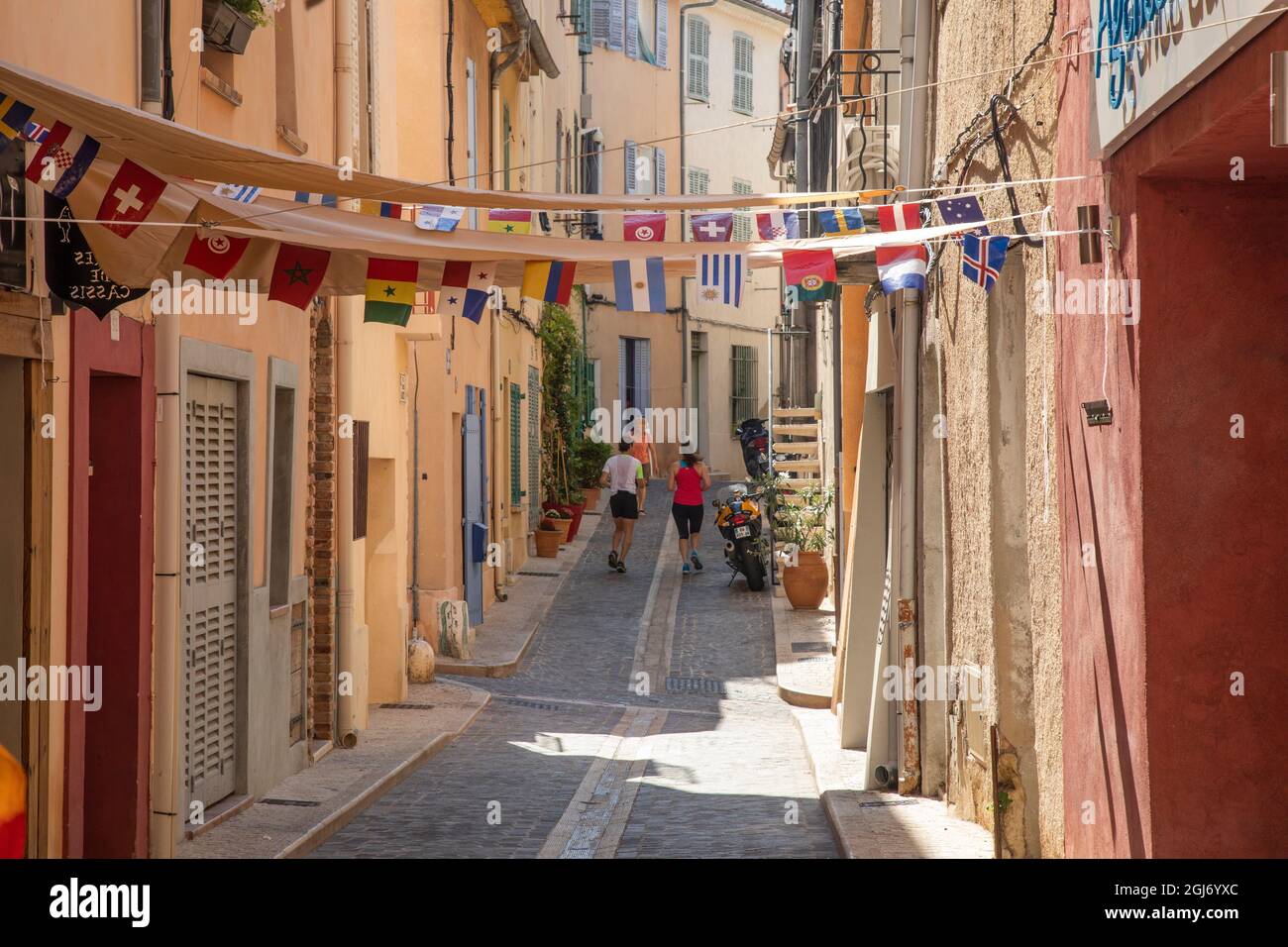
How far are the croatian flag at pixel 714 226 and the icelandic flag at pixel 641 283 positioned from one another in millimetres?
362

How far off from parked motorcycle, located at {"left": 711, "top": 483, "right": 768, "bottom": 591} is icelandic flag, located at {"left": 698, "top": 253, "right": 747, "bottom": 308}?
552 inches

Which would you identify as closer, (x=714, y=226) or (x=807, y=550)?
(x=714, y=226)

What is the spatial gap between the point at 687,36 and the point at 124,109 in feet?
113

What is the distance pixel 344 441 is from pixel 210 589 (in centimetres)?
306

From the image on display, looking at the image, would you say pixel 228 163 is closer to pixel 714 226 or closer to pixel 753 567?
pixel 714 226

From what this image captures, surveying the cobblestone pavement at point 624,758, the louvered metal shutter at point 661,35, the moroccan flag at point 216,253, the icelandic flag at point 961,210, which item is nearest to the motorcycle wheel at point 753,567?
the cobblestone pavement at point 624,758

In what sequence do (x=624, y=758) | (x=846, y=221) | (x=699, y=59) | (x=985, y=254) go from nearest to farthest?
(x=985, y=254), (x=846, y=221), (x=624, y=758), (x=699, y=59)

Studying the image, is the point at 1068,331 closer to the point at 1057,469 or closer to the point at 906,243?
the point at 1057,469

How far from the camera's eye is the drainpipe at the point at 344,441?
11938 millimetres

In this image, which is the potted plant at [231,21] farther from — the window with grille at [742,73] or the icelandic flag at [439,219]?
the window with grille at [742,73]

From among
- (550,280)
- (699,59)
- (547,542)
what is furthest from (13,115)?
(699,59)

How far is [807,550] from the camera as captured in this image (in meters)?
18.8

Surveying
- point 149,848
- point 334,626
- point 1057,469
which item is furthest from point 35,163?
point 334,626
